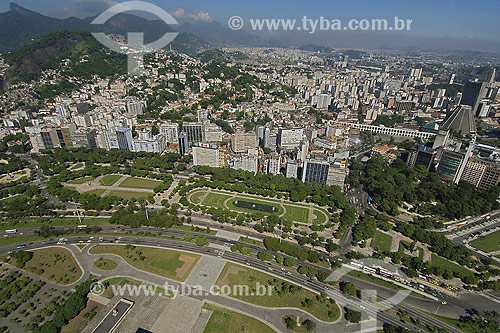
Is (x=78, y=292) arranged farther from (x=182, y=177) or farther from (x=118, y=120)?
(x=118, y=120)

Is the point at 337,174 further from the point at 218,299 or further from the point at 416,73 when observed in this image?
the point at 416,73

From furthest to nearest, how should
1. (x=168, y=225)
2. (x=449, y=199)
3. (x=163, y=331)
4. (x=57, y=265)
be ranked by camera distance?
(x=449, y=199), (x=168, y=225), (x=57, y=265), (x=163, y=331)

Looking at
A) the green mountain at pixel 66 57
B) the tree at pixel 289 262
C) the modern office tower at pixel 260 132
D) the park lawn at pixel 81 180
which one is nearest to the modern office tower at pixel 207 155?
the modern office tower at pixel 260 132

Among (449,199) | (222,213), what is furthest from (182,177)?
(449,199)

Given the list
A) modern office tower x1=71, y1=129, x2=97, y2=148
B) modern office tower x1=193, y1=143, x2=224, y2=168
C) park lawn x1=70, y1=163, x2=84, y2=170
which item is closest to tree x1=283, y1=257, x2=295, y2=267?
modern office tower x1=193, y1=143, x2=224, y2=168

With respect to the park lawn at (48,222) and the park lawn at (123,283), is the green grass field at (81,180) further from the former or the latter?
the park lawn at (123,283)

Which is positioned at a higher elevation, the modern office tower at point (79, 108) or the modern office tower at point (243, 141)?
the modern office tower at point (79, 108)

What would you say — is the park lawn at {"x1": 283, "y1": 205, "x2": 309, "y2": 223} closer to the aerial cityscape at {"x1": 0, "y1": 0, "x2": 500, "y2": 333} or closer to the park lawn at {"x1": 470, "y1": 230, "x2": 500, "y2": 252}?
the aerial cityscape at {"x1": 0, "y1": 0, "x2": 500, "y2": 333}
